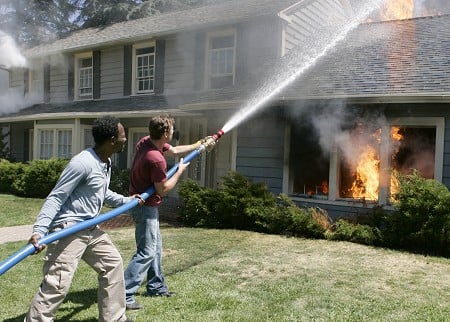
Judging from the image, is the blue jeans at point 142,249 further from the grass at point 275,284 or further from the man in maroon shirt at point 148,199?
the grass at point 275,284

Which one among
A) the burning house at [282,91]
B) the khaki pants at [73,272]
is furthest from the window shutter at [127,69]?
the khaki pants at [73,272]

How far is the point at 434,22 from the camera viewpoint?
1137 cm

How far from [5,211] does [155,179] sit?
918 centimetres

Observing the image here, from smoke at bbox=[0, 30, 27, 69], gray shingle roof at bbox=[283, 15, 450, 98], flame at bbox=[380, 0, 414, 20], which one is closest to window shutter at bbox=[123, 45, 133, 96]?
smoke at bbox=[0, 30, 27, 69]

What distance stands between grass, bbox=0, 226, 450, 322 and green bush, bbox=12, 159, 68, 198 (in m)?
7.24

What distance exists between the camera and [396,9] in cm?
1542

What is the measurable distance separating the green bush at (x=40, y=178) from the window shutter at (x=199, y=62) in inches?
204

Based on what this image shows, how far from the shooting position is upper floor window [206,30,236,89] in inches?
521

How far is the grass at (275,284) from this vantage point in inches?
174

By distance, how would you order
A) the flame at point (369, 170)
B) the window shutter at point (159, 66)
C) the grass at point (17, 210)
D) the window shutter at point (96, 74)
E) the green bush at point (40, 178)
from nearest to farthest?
the flame at point (369, 170)
the grass at point (17, 210)
the green bush at point (40, 178)
the window shutter at point (159, 66)
the window shutter at point (96, 74)

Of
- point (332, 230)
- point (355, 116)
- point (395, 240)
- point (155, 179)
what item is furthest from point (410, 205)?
point (155, 179)

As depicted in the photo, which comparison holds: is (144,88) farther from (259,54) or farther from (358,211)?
(358,211)

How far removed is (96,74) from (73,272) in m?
14.4

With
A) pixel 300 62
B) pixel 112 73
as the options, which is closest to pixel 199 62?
pixel 300 62
